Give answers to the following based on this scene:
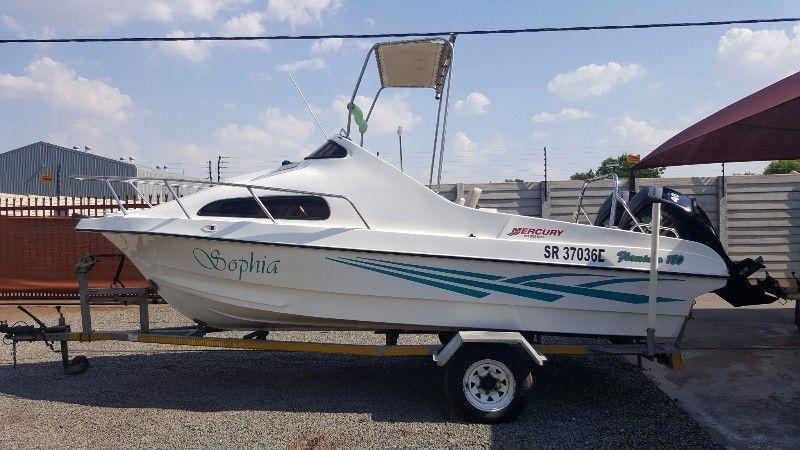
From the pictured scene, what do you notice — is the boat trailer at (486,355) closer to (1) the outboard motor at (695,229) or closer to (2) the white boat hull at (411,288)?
(2) the white boat hull at (411,288)

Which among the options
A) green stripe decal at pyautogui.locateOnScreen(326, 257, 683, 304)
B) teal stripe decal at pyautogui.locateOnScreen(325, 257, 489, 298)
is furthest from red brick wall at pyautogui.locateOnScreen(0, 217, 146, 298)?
green stripe decal at pyautogui.locateOnScreen(326, 257, 683, 304)

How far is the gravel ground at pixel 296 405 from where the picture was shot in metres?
4.42

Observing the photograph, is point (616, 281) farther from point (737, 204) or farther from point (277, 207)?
point (737, 204)

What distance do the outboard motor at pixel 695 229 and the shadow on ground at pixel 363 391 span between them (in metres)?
1.23

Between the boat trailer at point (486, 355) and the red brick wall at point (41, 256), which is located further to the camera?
the red brick wall at point (41, 256)

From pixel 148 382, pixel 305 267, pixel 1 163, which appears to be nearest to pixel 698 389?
pixel 305 267

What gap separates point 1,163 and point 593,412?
41892 mm

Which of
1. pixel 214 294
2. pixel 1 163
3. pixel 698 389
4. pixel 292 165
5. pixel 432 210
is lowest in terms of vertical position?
pixel 698 389

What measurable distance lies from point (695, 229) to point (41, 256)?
956 cm

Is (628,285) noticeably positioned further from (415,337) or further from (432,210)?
(415,337)

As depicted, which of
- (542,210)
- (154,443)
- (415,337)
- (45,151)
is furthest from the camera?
(45,151)

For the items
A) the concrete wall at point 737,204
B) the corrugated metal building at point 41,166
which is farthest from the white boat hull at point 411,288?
the corrugated metal building at point 41,166

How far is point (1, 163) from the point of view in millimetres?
37781

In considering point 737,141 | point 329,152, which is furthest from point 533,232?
point 737,141
